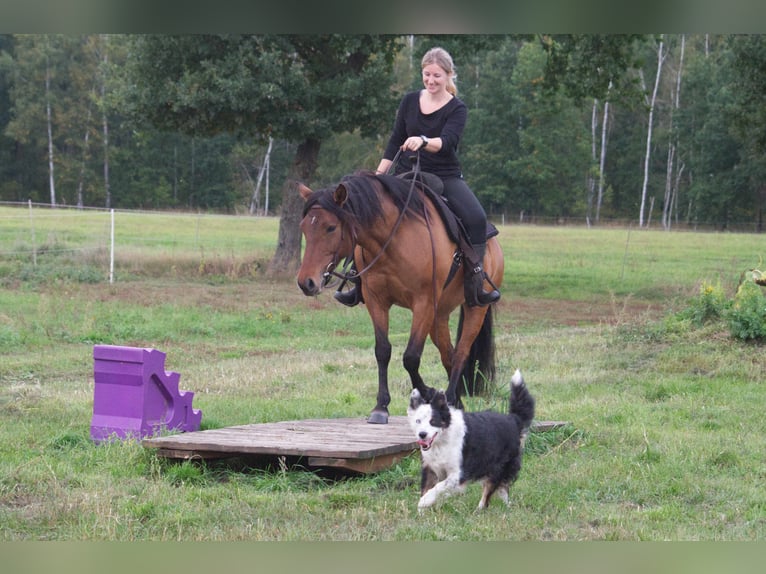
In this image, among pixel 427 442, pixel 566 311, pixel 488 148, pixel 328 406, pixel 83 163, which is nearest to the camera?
pixel 427 442

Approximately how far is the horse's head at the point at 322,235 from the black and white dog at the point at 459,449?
149 cm

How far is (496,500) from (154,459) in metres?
2.79

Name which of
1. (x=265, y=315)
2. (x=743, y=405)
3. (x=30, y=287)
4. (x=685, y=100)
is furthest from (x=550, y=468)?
(x=685, y=100)

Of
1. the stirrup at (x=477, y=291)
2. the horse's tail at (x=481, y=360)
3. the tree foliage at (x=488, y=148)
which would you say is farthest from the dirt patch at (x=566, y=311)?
the tree foliage at (x=488, y=148)

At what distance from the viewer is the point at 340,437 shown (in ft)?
24.8

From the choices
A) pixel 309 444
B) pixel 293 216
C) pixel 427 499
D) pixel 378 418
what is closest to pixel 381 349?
Result: pixel 378 418

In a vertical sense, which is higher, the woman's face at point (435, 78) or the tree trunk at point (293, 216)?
the woman's face at point (435, 78)

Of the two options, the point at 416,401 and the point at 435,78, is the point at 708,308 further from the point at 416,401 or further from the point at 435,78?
the point at 416,401

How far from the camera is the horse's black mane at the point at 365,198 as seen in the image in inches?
290

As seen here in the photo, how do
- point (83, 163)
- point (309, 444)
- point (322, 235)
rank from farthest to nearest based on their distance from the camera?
point (83, 163)
point (322, 235)
point (309, 444)

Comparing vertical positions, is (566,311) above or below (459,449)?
below

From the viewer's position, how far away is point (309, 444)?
23.6 ft

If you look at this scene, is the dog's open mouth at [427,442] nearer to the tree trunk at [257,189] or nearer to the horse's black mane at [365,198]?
the horse's black mane at [365,198]

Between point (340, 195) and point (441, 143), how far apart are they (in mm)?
1327
